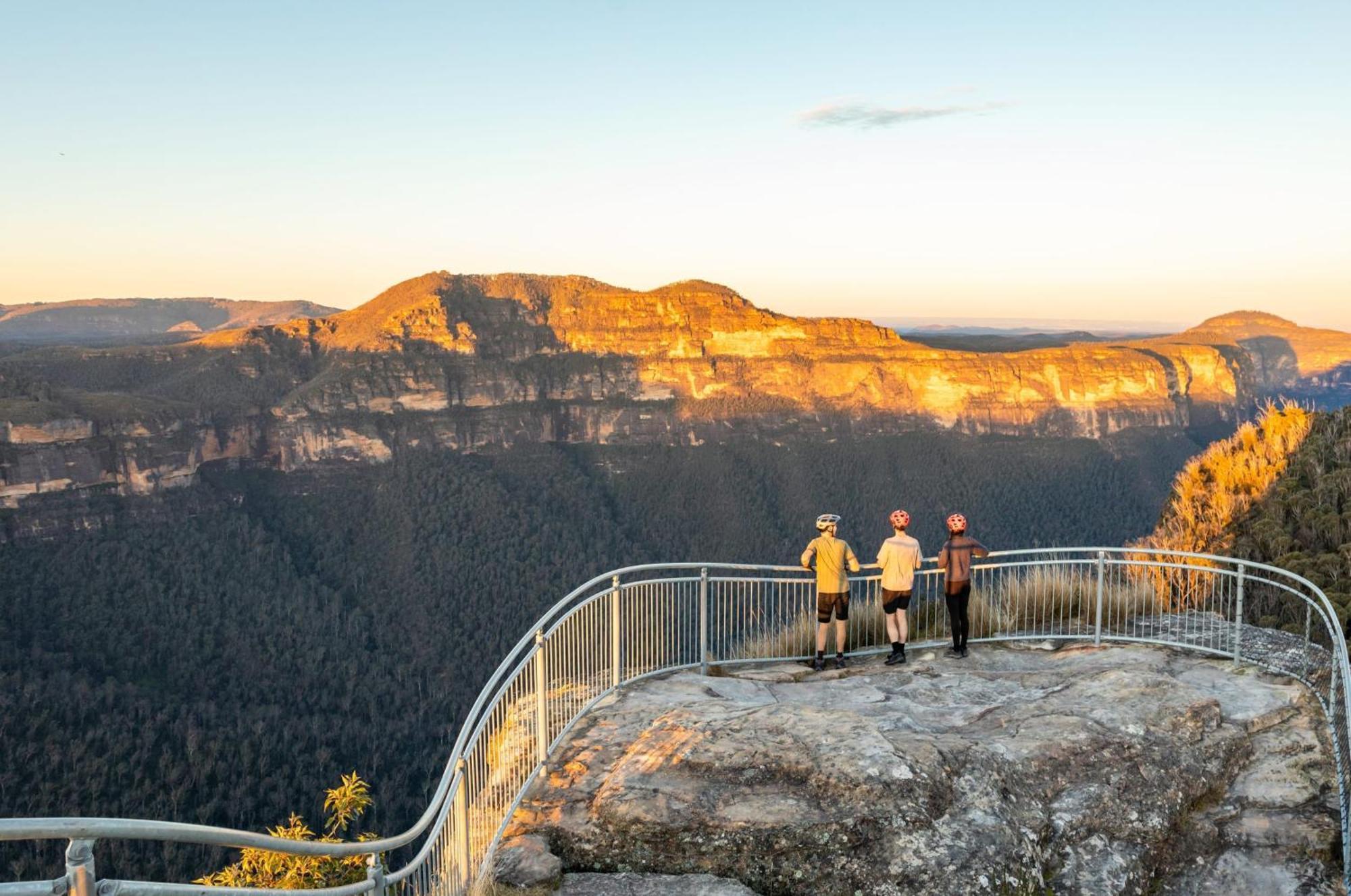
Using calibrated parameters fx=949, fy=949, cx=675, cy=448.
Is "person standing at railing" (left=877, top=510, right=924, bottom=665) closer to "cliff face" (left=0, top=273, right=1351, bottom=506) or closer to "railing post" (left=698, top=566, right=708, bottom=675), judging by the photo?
"railing post" (left=698, top=566, right=708, bottom=675)

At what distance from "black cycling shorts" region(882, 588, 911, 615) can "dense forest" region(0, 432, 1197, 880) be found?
95.7 ft

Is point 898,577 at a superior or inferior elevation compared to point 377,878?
superior

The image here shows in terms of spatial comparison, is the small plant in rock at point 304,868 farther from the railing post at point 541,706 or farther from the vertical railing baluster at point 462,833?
the vertical railing baluster at point 462,833

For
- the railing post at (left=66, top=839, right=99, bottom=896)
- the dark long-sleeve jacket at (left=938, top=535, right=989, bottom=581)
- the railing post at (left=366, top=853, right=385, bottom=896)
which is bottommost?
the railing post at (left=366, top=853, right=385, bottom=896)

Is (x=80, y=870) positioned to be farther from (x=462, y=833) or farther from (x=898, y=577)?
(x=898, y=577)

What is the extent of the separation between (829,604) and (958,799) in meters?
3.93

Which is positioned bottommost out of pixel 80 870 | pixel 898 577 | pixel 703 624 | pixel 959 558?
pixel 703 624

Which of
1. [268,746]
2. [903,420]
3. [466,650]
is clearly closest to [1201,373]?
[903,420]

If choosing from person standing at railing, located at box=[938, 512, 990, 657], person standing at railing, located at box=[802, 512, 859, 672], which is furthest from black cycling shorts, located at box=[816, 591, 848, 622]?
person standing at railing, located at box=[938, 512, 990, 657]

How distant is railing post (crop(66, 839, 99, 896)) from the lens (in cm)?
275

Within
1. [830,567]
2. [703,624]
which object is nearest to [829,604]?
[830,567]

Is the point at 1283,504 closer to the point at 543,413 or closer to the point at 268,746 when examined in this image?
the point at 268,746

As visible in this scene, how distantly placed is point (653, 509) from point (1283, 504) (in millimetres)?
76406

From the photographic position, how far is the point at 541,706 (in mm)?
7770
